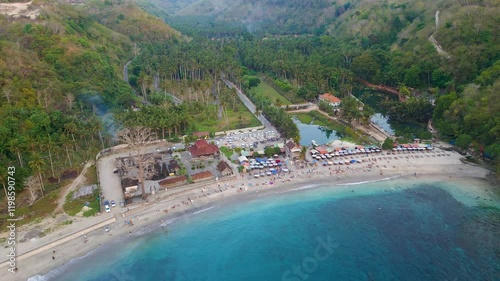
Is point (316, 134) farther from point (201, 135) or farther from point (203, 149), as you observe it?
point (203, 149)

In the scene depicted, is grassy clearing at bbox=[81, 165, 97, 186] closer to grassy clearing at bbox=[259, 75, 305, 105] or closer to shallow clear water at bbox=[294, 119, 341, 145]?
shallow clear water at bbox=[294, 119, 341, 145]

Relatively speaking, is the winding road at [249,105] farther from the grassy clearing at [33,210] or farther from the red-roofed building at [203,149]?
the grassy clearing at [33,210]

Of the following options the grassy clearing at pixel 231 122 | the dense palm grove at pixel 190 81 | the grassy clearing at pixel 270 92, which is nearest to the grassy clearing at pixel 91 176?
the dense palm grove at pixel 190 81

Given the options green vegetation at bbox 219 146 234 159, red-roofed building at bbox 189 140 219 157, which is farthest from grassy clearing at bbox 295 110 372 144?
red-roofed building at bbox 189 140 219 157

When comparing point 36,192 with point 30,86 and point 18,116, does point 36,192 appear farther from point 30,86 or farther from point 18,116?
point 30,86

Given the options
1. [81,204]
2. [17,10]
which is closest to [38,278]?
[81,204]
